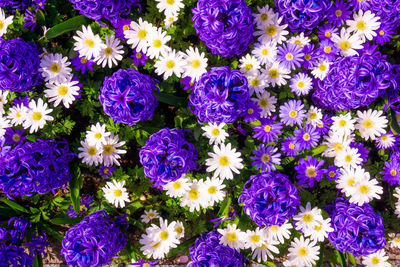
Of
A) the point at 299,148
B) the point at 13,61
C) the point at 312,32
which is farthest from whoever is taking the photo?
the point at 312,32

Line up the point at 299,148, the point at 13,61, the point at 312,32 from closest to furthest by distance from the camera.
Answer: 1. the point at 13,61
2. the point at 299,148
3. the point at 312,32

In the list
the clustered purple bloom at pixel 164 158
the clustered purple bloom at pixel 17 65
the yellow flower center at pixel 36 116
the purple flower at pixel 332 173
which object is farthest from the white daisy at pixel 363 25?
the yellow flower center at pixel 36 116

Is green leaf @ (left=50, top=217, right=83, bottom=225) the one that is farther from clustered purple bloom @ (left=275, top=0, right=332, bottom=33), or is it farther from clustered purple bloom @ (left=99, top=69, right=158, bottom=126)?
clustered purple bloom @ (left=275, top=0, right=332, bottom=33)

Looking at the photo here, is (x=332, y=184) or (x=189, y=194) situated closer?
(x=189, y=194)

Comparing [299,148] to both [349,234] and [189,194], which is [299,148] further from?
[189,194]

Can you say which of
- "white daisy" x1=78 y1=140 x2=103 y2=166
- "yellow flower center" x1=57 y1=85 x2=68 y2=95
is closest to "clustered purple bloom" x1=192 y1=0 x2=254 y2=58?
"yellow flower center" x1=57 y1=85 x2=68 y2=95

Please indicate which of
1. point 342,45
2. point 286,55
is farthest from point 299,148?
point 342,45
